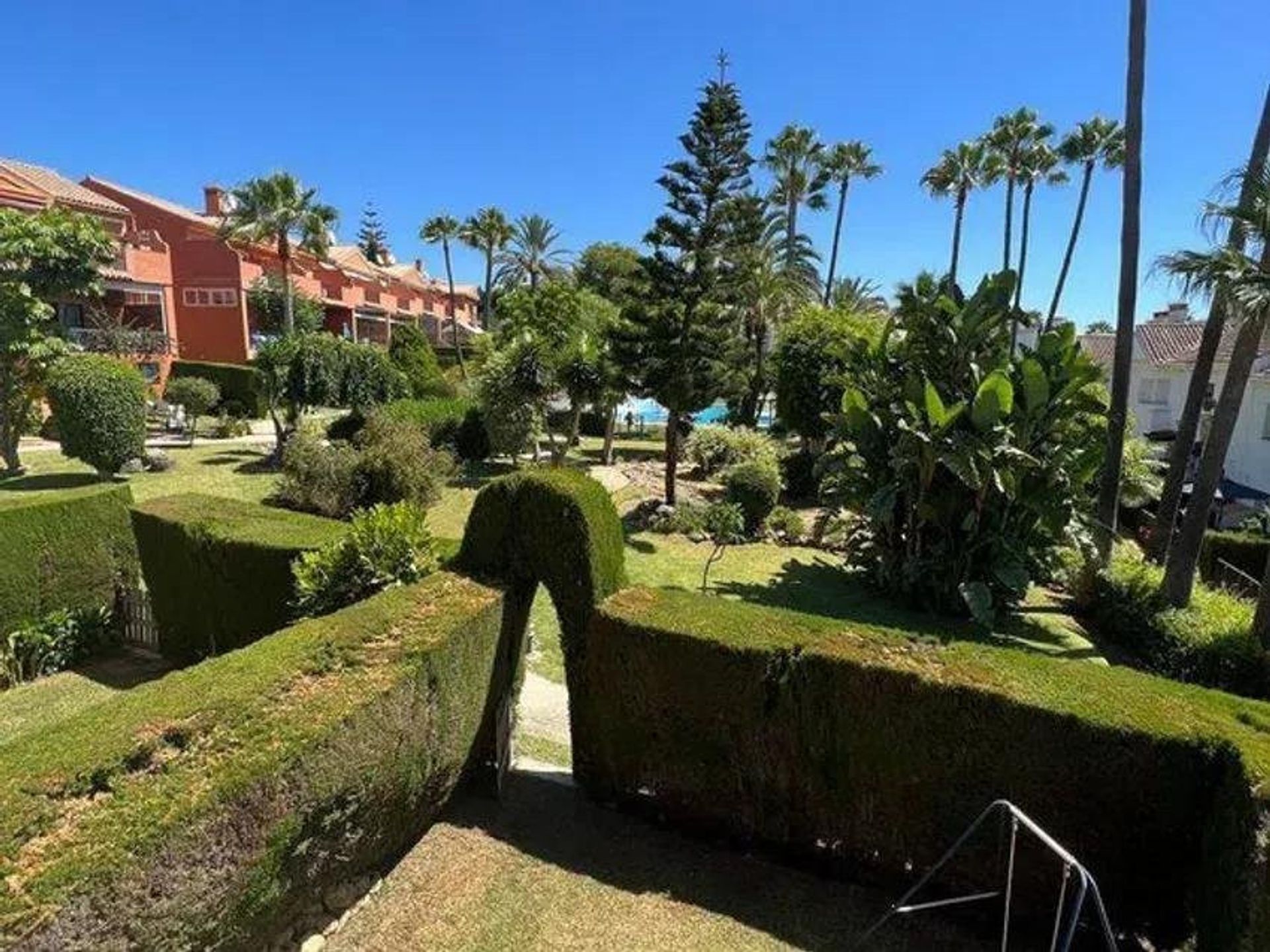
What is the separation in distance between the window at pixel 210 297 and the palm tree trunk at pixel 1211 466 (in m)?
36.6

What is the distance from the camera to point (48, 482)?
16.9 m

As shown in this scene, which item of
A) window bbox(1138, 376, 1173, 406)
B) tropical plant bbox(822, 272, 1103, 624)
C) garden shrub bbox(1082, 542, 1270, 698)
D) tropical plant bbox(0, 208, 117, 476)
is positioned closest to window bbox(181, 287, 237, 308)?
tropical plant bbox(0, 208, 117, 476)

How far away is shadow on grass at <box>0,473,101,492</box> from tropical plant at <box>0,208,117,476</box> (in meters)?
0.92

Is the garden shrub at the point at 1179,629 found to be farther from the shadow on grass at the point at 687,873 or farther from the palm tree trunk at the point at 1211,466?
the shadow on grass at the point at 687,873

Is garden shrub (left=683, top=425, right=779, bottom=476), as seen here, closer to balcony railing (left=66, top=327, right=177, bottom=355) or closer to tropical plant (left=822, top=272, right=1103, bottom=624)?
tropical plant (left=822, top=272, right=1103, bottom=624)

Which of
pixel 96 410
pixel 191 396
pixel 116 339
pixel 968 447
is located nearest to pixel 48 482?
pixel 96 410

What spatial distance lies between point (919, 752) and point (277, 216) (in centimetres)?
3515

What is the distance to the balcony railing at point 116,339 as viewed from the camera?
25984mm

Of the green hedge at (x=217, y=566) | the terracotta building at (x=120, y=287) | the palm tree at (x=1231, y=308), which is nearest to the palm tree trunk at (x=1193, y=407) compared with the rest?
the palm tree at (x=1231, y=308)

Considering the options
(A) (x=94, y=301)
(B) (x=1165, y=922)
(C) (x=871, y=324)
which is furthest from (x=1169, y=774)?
(A) (x=94, y=301)

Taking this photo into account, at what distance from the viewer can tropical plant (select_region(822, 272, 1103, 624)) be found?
10844 mm

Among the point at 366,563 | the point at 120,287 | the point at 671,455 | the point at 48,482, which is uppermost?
the point at 120,287

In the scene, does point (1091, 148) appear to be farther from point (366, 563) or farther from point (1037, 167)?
point (366, 563)

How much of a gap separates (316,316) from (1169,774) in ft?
146
